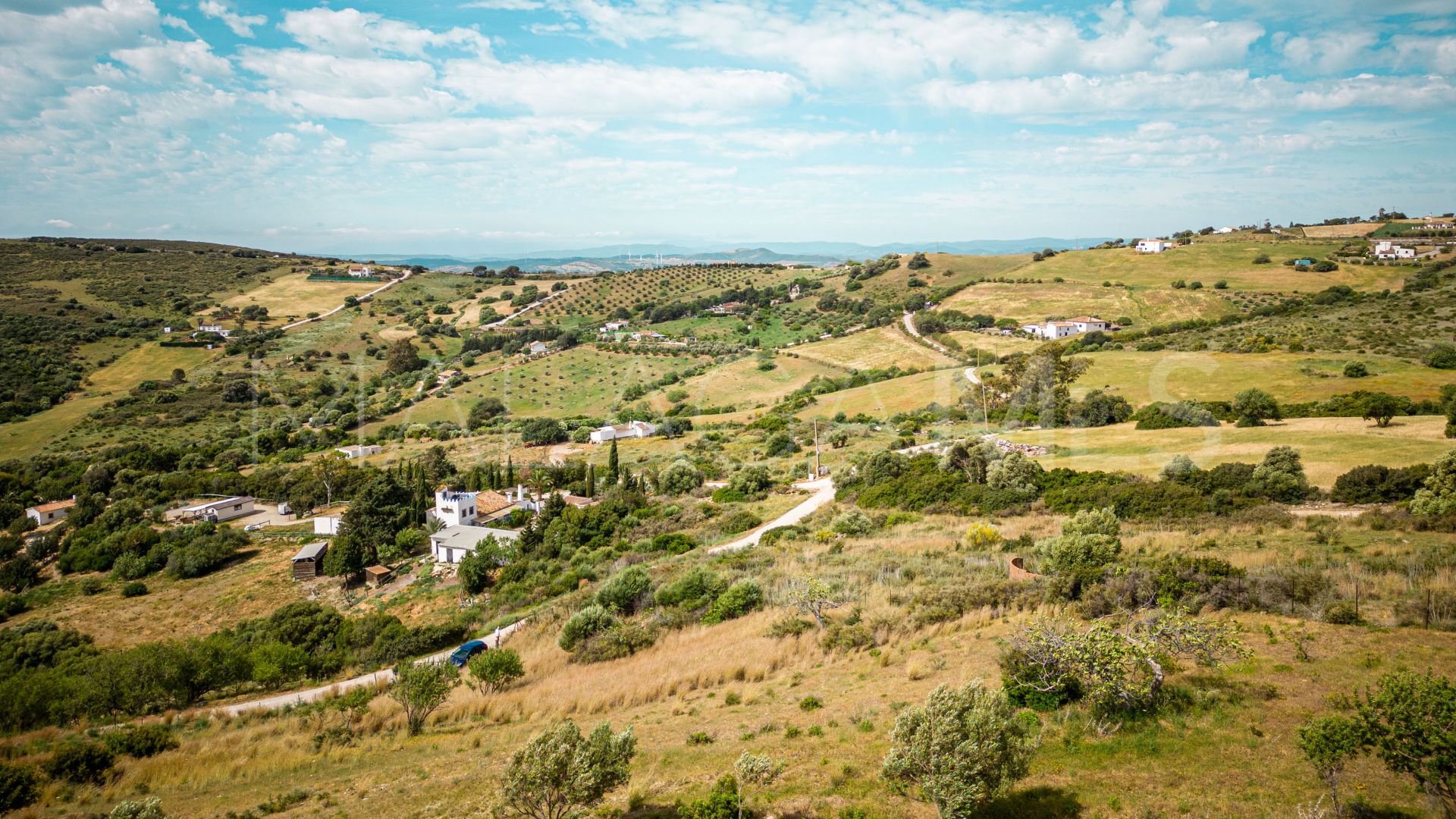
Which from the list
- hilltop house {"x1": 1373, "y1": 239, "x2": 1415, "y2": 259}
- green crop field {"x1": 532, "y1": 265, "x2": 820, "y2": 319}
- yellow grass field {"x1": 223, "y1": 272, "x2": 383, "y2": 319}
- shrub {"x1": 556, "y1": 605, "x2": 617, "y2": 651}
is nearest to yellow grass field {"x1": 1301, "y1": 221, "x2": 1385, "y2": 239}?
hilltop house {"x1": 1373, "y1": 239, "x2": 1415, "y2": 259}

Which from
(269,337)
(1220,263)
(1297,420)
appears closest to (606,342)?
(269,337)

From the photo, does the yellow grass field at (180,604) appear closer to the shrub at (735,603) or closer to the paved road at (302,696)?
A: the paved road at (302,696)

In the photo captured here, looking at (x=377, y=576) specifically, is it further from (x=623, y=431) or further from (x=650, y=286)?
(x=650, y=286)

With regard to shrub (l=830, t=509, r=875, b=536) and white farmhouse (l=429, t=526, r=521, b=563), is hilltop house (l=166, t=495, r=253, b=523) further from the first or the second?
shrub (l=830, t=509, r=875, b=536)

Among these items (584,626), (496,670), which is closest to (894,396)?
(584,626)

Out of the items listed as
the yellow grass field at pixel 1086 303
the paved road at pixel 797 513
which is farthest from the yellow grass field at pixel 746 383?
the paved road at pixel 797 513

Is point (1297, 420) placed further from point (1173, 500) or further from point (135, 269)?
point (135, 269)
